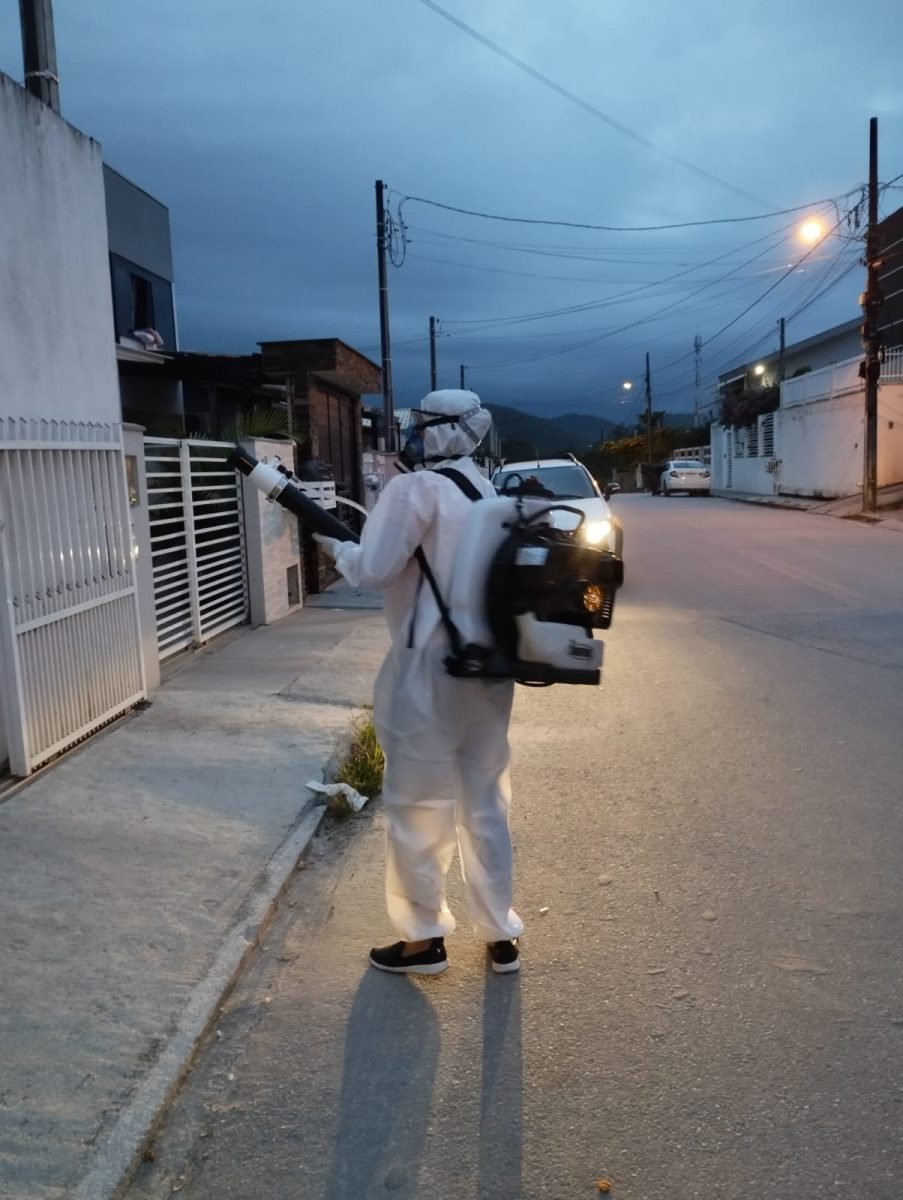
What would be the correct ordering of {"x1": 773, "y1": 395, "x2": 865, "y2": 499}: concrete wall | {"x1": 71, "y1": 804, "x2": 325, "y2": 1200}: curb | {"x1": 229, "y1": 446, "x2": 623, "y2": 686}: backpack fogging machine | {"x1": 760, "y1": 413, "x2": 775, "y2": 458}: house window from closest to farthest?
{"x1": 71, "y1": 804, "x2": 325, "y2": 1200}: curb
{"x1": 229, "y1": 446, "x2": 623, "y2": 686}: backpack fogging machine
{"x1": 773, "y1": 395, "x2": 865, "y2": 499}: concrete wall
{"x1": 760, "y1": 413, "x2": 775, "y2": 458}: house window

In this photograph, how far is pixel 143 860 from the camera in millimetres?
4562

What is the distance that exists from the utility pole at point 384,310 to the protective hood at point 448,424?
1817cm

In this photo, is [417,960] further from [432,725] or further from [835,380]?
[835,380]

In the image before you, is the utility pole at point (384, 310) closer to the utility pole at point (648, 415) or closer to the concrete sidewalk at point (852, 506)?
the concrete sidewalk at point (852, 506)

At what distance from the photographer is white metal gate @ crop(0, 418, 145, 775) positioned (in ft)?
17.8

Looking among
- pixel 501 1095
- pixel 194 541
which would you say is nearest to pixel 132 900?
pixel 501 1095

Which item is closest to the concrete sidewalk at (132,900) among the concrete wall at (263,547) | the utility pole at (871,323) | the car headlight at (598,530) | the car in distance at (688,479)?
the concrete wall at (263,547)

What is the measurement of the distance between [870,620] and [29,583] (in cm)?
814

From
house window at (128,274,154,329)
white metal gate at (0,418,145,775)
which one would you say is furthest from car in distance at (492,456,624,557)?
house window at (128,274,154,329)

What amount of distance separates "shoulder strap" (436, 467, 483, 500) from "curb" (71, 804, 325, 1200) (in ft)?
6.04

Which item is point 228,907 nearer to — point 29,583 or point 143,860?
Answer: point 143,860

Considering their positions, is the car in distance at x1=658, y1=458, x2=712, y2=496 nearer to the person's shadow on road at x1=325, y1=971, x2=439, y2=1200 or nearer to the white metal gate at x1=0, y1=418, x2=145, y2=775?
the white metal gate at x1=0, y1=418, x2=145, y2=775

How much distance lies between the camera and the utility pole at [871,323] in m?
24.5

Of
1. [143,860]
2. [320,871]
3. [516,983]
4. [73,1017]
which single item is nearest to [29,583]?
[143,860]
